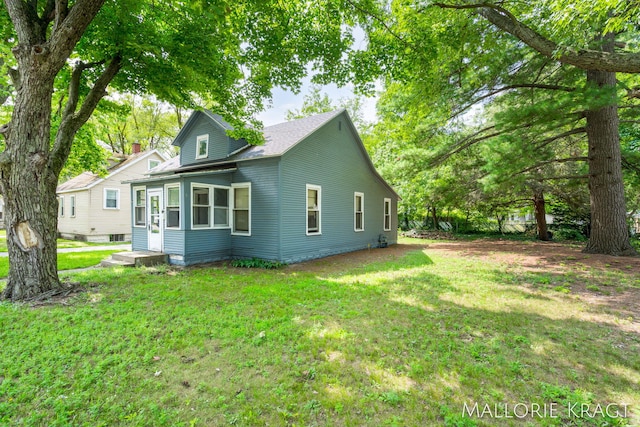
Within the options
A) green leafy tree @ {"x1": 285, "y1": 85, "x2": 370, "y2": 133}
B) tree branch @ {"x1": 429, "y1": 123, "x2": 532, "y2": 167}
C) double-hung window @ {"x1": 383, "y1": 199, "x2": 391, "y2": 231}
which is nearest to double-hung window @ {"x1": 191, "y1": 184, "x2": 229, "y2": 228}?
tree branch @ {"x1": 429, "y1": 123, "x2": 532, "y2": 167}

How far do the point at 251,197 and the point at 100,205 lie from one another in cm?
1293

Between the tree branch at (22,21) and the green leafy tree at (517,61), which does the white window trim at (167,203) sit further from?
the green leafy tree at (517,61)

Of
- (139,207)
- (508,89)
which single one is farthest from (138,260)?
(508,89)

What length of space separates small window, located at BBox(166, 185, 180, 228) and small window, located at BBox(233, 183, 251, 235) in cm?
180

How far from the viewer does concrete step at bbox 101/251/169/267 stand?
27.4 ft

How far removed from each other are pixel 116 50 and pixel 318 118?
6834 millimetres

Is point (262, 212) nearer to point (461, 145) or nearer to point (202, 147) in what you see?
point (202, 147)

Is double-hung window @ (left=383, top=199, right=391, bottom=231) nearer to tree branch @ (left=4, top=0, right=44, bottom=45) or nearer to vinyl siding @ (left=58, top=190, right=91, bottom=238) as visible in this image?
tree branch @ (left=4, top=0, right=44, bottom=45)

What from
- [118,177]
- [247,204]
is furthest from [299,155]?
[118,177]

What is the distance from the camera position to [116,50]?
20.4 feet

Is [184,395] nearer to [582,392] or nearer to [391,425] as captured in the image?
[391,425]

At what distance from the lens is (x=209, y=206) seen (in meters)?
9.05

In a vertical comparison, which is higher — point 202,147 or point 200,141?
point 200,141

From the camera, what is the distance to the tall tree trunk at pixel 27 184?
503cm
